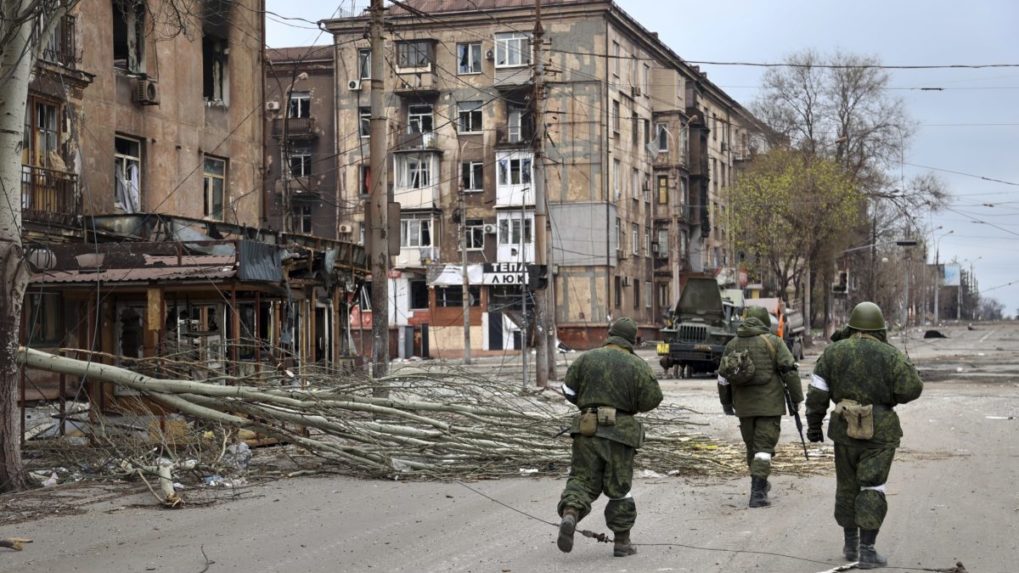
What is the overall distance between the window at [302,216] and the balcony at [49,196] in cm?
4004

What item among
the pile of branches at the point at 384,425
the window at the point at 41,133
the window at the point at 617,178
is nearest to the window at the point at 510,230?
the window at the point at 617,178

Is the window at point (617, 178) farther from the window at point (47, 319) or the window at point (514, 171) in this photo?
the window at point (47, 319)

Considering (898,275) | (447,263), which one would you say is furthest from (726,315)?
(898,275)

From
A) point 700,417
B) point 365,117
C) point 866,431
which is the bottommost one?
point 700,417

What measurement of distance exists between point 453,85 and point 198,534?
50.4m

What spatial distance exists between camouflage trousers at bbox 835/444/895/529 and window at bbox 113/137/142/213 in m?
18.0

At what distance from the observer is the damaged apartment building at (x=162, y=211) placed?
53.3ft

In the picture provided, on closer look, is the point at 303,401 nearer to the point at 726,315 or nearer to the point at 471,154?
the point at 726,315

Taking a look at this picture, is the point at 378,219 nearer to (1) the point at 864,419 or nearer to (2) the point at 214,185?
(2) the point at 214,185

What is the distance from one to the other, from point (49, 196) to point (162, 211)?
11.4ft

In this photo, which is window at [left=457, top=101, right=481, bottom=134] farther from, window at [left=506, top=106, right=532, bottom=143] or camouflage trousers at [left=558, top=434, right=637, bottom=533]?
camouflage trousers at [left=558, top=434, right=637, bottom=533]

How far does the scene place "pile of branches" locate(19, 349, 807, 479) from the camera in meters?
13.1

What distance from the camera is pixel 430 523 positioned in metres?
10.3

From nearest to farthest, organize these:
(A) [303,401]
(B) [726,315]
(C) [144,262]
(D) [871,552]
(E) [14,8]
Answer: (D) [871,552] → (E) [14,8] → (A) [303,401] → (C) [144,262] → (B) [726,315]
